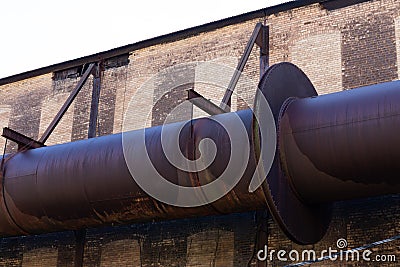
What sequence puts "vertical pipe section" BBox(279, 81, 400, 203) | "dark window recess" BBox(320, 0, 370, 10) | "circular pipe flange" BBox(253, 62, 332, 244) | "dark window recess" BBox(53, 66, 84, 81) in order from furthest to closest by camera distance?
1. "dark window recess" BBox(53, 66, 84, 81)
2. "dark window recess" BBox(320, 0, 370, 10)
3. "circular pipe flange" BBox(253, 62, 332, 244)
4. "vertical pipe section" BBox(279, 81, 400, 203)

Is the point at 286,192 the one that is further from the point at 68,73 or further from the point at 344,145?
the point at 68,73

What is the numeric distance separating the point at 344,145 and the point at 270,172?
805mm

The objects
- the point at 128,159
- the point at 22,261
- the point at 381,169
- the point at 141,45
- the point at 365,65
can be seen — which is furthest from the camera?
the point at 141,45

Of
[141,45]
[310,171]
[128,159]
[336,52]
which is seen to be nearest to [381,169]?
[310,171]

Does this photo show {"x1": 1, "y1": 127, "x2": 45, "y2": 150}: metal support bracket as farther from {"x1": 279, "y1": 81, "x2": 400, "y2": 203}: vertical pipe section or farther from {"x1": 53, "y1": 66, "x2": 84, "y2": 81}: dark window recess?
{"x1": 279, "y1": 81, "x2": 400, "y2": 203}: vertical pipe section

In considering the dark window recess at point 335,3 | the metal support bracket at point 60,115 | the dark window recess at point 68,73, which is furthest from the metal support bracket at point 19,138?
the dark window recess at point 335,3

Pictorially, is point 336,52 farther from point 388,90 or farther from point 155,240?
point 155,240

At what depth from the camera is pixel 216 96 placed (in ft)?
37.1

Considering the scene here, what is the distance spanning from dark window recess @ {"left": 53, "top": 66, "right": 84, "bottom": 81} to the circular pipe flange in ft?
19.3

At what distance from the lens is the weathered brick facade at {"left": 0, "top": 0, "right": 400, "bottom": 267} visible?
30.6 ft

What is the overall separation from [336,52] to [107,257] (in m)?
4.68

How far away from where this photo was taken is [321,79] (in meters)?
10.2

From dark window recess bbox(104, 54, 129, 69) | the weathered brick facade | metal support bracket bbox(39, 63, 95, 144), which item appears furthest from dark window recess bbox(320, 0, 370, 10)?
metal support bracket bbox(39, 63, 95, 144)

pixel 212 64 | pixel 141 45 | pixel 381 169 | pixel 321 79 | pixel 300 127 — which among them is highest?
pixel 141 45
